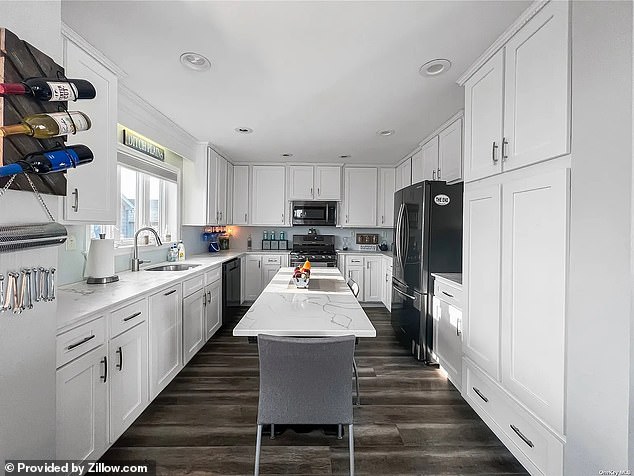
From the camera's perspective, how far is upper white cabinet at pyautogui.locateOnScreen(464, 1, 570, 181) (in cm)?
155

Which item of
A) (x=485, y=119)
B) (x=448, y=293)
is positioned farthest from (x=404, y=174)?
(x=485, y=119)

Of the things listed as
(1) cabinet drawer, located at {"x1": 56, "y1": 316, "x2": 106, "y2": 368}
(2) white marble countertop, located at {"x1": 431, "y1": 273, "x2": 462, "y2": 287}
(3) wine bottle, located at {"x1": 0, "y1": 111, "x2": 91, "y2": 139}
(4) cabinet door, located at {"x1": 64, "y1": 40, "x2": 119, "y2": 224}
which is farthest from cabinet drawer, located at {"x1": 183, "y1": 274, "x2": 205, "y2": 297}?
(2) white marble countertop, located at {"x1": 431, "y1": 273, "x2": 462, "y2": 287}

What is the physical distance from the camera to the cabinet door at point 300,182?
585 cm

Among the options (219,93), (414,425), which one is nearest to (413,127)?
(219,93)

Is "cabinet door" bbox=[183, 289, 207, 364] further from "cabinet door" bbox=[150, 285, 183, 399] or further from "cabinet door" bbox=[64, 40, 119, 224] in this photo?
"cabinet door" bbox=[64, 40, 119, 224]

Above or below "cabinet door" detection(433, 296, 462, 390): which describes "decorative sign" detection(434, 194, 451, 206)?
above

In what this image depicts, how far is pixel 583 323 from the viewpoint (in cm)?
140

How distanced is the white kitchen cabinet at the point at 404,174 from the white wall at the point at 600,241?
11.9 ft

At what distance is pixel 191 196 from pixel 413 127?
9.62ft

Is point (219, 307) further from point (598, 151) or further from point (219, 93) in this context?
point (598, 151)

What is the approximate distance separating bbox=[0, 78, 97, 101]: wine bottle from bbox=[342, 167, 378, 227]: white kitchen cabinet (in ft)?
16.1

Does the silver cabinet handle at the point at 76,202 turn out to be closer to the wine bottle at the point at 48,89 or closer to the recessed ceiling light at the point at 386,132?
the wine bottle at the point at 48,89

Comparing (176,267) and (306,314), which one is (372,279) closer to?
(176,267)

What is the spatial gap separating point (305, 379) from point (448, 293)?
5.84ft
